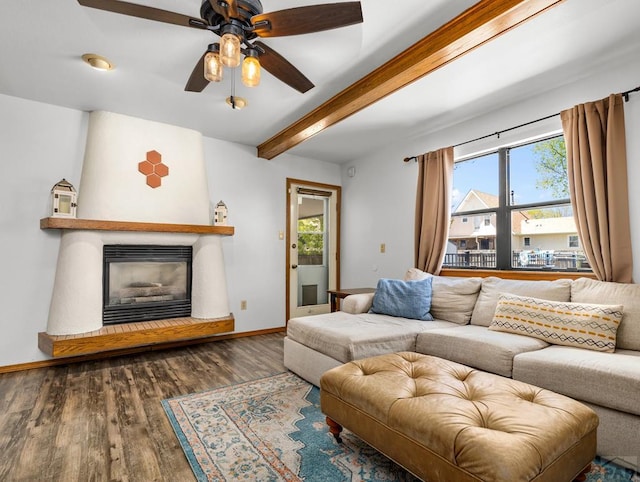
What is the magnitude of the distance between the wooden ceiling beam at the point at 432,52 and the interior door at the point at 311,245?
1.66 metres

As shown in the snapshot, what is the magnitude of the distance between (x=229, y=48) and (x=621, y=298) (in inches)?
112

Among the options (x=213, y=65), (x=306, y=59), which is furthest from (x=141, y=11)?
(x=306, y=59)

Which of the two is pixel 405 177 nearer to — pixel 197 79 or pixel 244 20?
pixel 197 79

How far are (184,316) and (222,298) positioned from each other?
47cm

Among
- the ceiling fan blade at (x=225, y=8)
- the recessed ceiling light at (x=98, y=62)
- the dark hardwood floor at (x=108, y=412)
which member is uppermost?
the recessed ceiling light at (x=98, y=62)

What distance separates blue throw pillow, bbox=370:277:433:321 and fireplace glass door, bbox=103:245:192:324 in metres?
2.24

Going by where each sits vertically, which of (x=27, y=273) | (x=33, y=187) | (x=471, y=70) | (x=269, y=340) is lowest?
(x=269, y=340)

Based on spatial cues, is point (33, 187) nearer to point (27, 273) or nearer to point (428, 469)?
point (27, 273)

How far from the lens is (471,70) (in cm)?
262

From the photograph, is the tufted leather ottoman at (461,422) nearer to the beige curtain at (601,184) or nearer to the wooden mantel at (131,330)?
the beige curtain at (601,184)

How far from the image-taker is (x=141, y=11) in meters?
1.64

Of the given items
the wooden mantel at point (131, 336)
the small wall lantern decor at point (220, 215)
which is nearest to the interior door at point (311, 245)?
the small wall lantern decor at point (220, 215)

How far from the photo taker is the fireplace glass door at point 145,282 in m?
3.51

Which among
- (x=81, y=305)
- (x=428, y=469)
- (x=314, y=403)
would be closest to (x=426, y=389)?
(x=428, y=469)
